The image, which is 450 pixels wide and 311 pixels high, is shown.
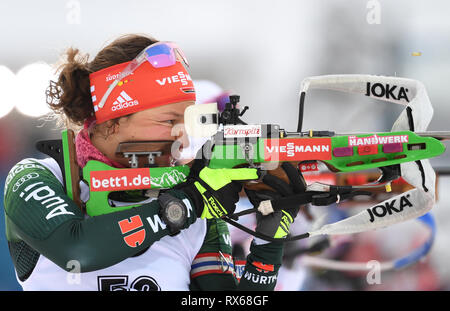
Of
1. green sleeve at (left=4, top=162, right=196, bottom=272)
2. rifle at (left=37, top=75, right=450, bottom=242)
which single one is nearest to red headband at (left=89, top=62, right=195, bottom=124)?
rifle at (left=37, top=75, right=450, bottom=242)

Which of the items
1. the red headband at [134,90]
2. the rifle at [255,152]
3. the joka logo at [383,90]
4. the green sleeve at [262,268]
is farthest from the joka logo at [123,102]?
the joka logo at [383,90]

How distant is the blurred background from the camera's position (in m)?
1.94

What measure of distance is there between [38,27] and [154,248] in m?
1.30

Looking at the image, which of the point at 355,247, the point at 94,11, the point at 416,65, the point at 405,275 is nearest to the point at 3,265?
the point at 94,11

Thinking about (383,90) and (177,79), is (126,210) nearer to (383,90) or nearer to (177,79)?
(177,79)

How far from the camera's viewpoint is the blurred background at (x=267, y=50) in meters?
1.94

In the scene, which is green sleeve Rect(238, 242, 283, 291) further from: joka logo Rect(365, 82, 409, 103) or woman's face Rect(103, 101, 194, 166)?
joka logo Rect(365, 82, 409, 103)

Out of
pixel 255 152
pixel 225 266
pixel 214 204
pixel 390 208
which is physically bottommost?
pixel 225 266

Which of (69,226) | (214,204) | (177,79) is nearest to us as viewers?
(69,226)

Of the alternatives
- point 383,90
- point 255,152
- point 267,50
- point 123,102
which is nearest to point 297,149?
point 255,152

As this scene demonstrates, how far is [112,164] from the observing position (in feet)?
3.87

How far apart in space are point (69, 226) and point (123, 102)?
0.38 metres

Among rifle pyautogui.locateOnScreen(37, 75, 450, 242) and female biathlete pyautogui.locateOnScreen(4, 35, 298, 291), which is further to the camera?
rifle pyautogui.locateOnScreen(37, 75, 450, 242)

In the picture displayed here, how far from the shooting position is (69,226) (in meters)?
0.99
